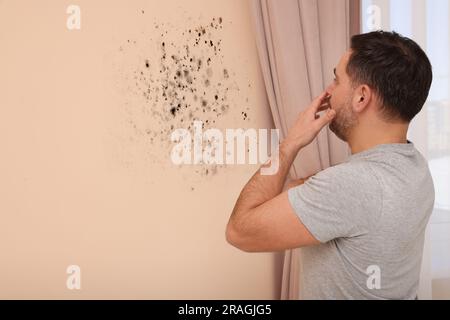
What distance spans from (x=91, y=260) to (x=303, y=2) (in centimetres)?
146

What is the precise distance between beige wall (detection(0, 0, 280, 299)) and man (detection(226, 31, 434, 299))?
80 cm

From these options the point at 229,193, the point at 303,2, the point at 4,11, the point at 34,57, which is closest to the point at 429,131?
the point at 303,2

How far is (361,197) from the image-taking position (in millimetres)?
1061

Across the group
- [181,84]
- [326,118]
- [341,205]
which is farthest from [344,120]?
[181,84]

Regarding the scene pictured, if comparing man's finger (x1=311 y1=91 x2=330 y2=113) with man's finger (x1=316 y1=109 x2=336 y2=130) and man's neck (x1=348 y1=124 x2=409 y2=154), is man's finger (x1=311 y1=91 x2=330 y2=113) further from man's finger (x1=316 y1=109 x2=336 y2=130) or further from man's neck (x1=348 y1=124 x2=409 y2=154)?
man's neck (x1=348 y1=124 x2=409 y2=154)

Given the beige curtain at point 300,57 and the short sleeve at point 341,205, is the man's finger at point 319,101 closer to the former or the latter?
the short sleeve at point 341,205

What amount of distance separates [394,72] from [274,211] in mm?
487

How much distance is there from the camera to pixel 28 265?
1.83 meters

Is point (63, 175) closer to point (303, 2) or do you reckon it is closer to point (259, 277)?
point (259, 277)

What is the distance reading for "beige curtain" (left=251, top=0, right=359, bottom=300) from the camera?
1895mm

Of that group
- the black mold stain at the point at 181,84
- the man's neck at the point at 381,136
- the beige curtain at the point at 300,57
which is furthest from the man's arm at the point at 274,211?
the black mold stain at the point at 181,84

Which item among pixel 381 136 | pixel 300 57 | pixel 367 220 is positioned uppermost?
pixel 300 57

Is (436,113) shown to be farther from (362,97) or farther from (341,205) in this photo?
(341,205)
